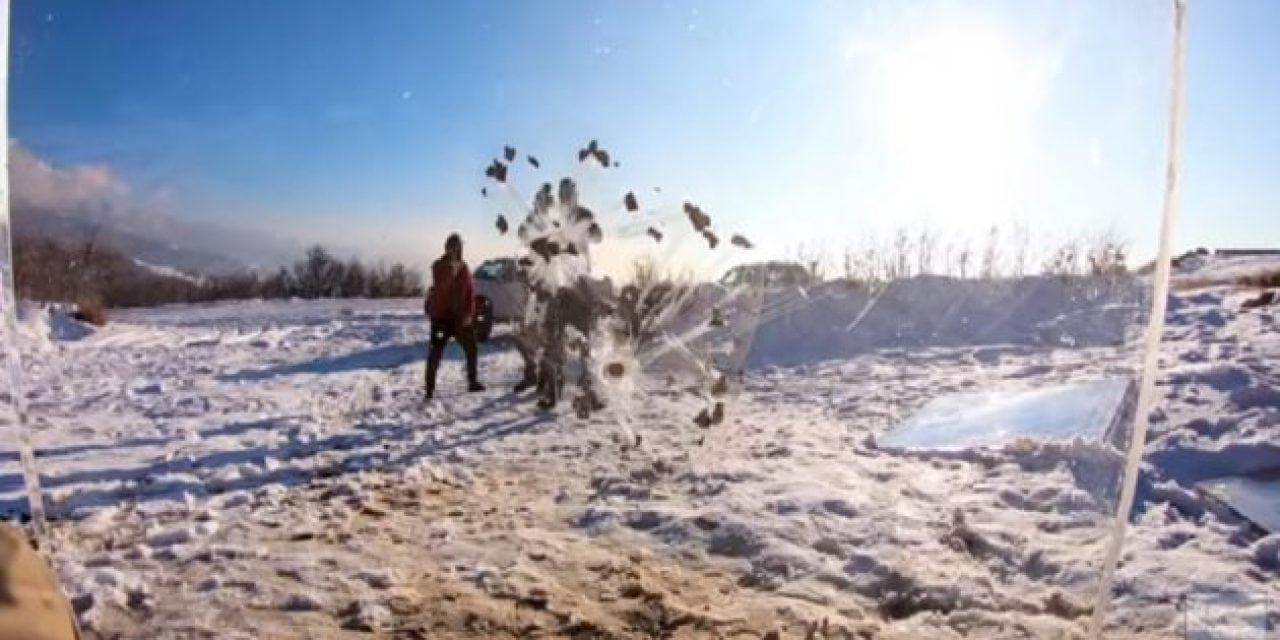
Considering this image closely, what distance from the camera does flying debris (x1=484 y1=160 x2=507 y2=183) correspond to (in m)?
0.69

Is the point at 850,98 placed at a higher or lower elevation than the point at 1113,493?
higher

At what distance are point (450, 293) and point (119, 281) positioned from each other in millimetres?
240

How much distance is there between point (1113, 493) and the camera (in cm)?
79

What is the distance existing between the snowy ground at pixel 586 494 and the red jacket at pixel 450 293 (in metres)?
0.03

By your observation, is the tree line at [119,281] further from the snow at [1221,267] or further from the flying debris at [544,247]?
the snow at [1221,267]

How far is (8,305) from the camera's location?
25.5 inches

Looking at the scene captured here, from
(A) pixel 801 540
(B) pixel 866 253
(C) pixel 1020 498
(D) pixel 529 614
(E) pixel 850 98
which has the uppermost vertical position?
(E) pixel 850 98

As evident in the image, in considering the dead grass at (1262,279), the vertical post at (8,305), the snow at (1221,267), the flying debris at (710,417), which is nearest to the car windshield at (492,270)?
the flying debris at (710,417)

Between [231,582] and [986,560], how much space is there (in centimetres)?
Result: 81

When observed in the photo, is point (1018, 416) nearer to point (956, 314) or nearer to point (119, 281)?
point (956, 314)

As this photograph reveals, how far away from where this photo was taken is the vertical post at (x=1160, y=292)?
674mm

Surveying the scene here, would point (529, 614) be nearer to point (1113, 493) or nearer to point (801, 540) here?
point (801, 540)

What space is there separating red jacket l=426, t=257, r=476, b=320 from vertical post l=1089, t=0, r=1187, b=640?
52 centimetres

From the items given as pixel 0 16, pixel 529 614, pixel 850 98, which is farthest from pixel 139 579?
pixel 850 98
